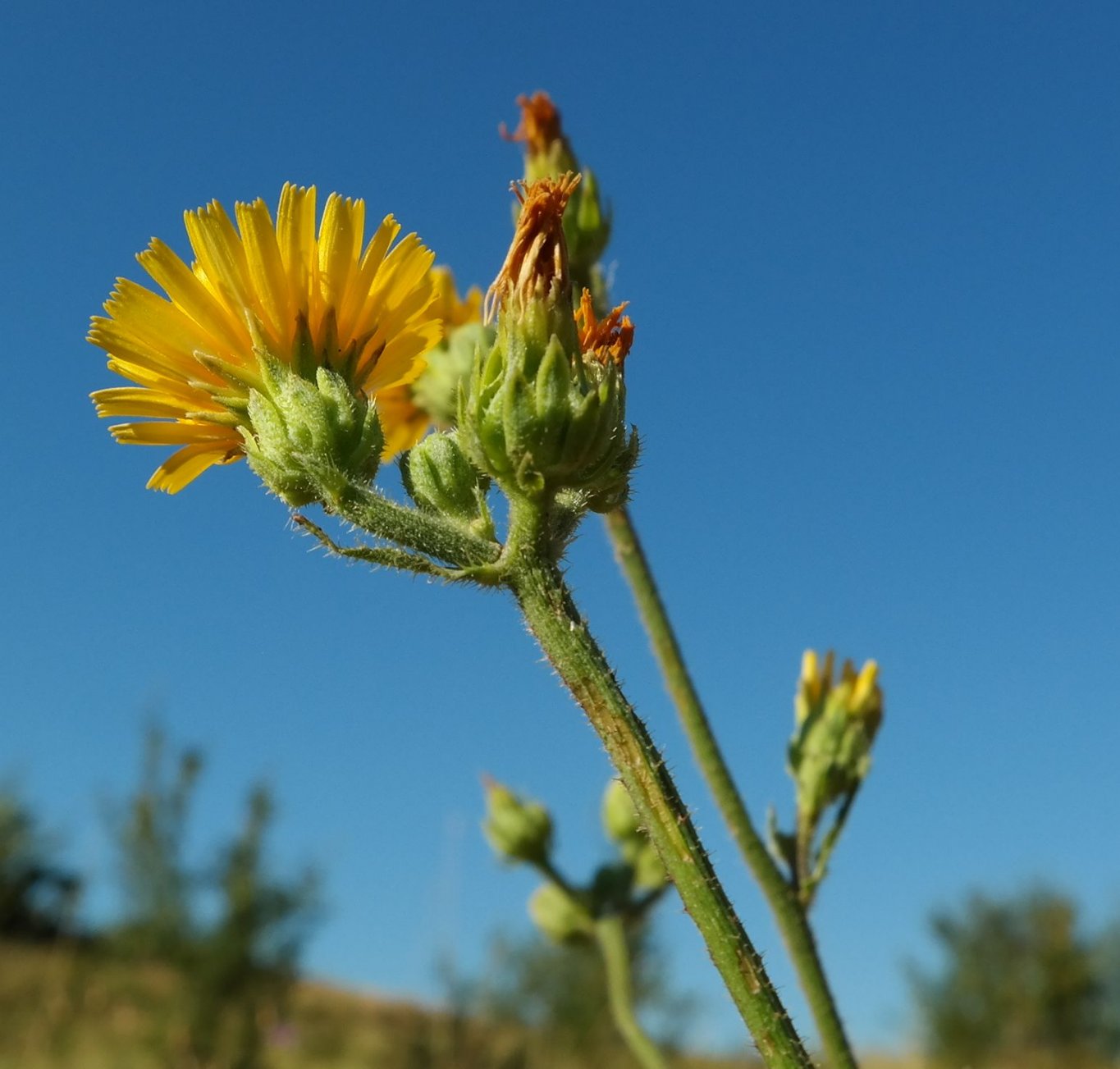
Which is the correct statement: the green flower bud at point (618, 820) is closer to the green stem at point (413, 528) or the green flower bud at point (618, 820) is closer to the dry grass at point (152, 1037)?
the green stem at point (413, 528)

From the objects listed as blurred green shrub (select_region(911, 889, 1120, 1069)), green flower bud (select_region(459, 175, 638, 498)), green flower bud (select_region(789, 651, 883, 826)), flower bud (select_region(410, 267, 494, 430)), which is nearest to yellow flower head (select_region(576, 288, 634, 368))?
A: green flower bud (select_region(459, 175, 638, 498))

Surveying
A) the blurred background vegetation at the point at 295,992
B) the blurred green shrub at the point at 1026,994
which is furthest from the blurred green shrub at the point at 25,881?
the blurred green shrub at the point at 1026,994

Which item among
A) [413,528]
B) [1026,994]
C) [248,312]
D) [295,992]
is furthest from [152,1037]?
[413,528]

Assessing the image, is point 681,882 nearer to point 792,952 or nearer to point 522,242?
point 522,242

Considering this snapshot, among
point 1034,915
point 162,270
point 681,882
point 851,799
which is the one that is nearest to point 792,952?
point 851,799

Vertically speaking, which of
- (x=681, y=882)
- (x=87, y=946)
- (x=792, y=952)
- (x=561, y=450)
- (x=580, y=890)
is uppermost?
(x=87, y=946)
